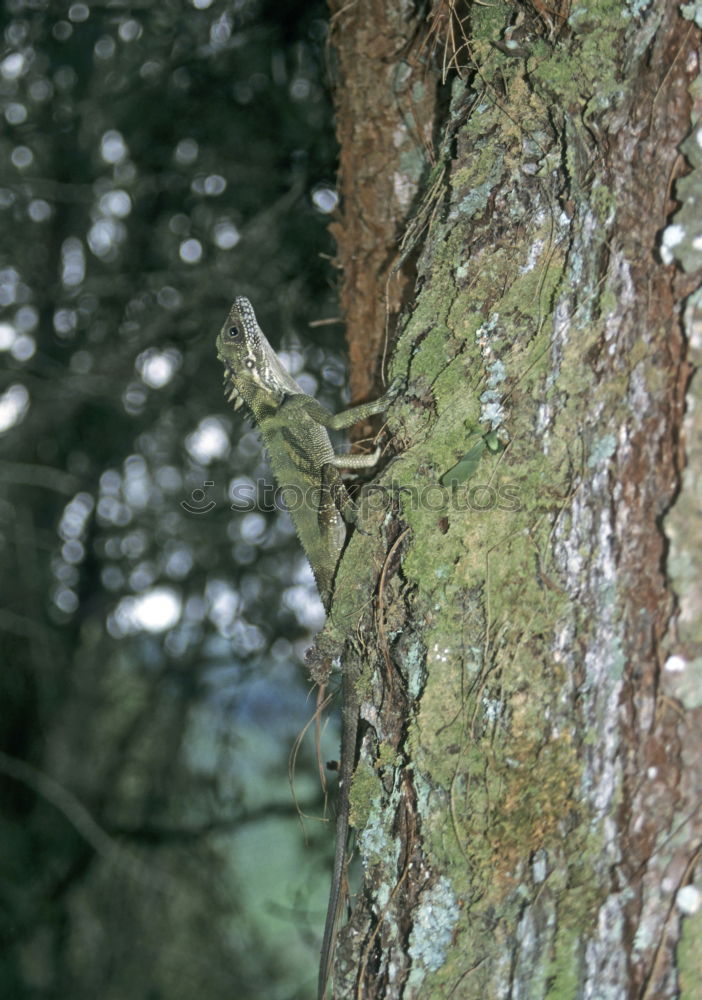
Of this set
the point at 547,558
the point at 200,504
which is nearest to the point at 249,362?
the point at 200,504

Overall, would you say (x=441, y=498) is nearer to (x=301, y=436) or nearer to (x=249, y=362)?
(x=301, y=436)

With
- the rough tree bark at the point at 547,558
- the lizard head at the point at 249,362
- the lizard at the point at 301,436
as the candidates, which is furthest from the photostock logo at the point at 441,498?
the lizard head at the point at 249,362

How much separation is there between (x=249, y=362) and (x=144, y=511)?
232 centimetres

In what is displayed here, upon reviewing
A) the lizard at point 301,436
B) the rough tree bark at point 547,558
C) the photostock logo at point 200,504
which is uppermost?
the photostock logo at point 200,504

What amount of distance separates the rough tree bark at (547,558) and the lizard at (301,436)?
0.79m

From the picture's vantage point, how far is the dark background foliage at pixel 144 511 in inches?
187

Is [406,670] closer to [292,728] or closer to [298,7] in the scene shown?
[292,728]

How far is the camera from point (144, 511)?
17.7 feet

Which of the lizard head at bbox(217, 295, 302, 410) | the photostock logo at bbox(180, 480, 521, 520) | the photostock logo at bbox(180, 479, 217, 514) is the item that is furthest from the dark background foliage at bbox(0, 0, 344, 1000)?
the photostock logo at bbox(180, 480, 521, 520)

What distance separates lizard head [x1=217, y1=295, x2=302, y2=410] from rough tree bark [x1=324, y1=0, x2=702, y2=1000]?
163cm

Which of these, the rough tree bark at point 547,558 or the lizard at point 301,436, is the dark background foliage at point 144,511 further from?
the rough tree bark at point 547,558

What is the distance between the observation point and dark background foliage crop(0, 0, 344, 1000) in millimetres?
4758

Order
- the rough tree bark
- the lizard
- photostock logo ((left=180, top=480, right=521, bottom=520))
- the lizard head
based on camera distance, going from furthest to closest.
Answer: the lizard head, the lizard, photostock logo ((left=180, top=480, right=521, bottom=520)), the rough tree bark

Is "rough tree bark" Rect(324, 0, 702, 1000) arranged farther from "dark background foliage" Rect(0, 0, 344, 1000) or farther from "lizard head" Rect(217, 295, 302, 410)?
"dark background foliage" Rect(0, 0, 344, 1000)
